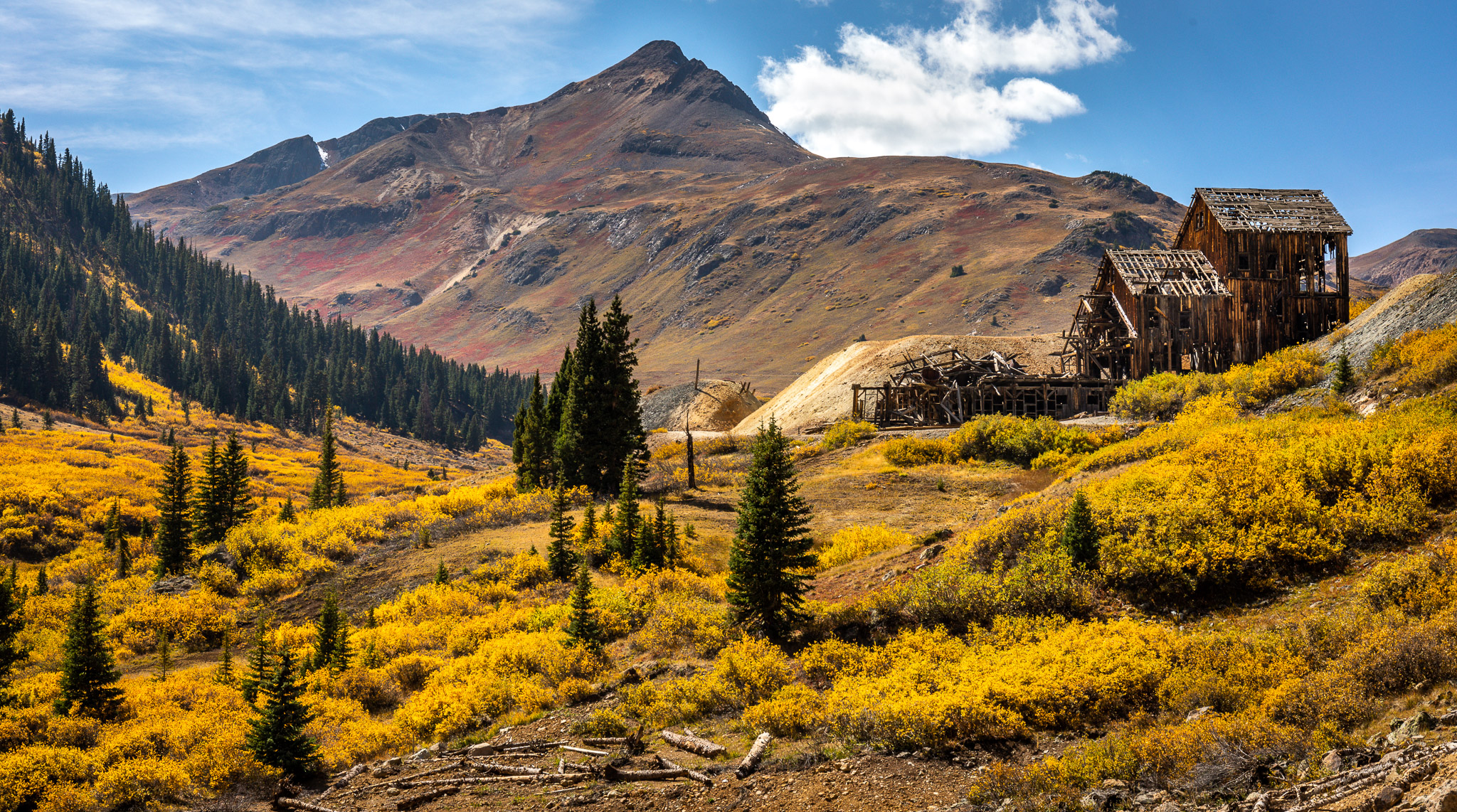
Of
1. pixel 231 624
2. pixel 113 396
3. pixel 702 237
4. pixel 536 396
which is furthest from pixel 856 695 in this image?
pixel 702 237

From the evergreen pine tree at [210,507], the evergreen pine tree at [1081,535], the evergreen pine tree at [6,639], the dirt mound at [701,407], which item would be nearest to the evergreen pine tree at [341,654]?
the evergreen pine tree at [6,639]

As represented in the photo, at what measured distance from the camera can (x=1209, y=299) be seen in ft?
136

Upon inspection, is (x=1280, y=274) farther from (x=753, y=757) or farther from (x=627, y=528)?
(x=753, y=757)

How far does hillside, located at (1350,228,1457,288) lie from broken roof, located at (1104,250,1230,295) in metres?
157

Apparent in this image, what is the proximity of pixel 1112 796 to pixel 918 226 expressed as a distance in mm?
164799

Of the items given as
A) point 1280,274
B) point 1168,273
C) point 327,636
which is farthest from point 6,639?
point 1280,274

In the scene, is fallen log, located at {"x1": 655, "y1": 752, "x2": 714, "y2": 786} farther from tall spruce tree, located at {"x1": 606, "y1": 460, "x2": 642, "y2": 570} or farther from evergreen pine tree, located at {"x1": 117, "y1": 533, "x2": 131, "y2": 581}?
evergreen pine tree, located at {"x1": 117, "y1": 533, "x2": 131, "y2": 581}

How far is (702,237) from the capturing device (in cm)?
19625

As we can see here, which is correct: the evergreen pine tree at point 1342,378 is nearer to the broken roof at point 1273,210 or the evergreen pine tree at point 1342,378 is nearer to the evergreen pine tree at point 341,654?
the broken roof at point 1273,210

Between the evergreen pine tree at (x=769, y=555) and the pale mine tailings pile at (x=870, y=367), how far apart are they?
36.8 meters

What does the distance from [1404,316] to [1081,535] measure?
64.7 ft

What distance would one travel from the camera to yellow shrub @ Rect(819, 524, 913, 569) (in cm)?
2380

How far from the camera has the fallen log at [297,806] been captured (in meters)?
13.4

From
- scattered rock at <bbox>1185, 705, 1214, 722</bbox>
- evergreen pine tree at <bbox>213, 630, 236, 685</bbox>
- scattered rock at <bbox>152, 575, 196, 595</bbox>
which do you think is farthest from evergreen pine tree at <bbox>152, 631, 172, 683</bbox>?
scattered rock at <bbox>1185, 705, 1214, 722</bbox>
